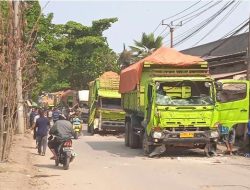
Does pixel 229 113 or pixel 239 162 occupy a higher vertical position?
pixel 229 113

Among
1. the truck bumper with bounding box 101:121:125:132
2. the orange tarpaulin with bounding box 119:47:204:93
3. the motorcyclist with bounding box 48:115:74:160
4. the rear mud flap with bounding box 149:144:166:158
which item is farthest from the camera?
the truck bumper with bounding box 101:121:125:132

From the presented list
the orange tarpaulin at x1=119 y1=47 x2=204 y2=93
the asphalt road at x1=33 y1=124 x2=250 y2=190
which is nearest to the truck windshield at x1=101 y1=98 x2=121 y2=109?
the orange tarpaulin at x1=119 y1=47 x2=204 y2=93

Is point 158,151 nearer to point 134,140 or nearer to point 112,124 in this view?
point 134,140

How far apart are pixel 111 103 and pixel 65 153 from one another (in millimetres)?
16073

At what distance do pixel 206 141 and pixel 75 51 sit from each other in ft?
129

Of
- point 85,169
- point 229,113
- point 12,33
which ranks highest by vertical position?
point 12,33

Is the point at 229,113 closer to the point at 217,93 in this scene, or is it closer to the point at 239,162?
the point at 217,93

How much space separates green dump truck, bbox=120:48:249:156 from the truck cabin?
11122 mm

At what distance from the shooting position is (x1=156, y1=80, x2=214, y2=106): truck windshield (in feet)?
53.9

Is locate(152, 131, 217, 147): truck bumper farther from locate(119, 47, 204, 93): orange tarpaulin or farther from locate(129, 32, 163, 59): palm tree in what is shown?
locate(129, 32, 163, 59): palm tree

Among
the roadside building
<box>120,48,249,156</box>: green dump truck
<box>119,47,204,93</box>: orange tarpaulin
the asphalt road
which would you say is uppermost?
the roadside building

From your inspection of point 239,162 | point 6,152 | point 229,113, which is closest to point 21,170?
point 6,152

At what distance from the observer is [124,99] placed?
75.0 ft

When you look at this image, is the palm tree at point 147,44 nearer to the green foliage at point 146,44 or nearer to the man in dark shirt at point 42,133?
the green foliage at point 146,44
